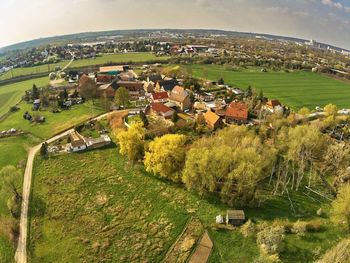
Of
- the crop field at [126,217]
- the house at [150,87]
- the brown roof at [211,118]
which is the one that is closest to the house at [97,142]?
the crop field at [126,217]

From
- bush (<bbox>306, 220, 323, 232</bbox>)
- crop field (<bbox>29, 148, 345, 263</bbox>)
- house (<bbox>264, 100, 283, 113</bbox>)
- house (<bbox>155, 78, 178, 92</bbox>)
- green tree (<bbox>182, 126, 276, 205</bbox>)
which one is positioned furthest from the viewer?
house (<bbox>155, 78, 178, 92</bbox>)

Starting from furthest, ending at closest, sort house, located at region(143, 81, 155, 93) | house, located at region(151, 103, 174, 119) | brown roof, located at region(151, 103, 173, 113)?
house, located at region(143, 81, 155, 93)
brown roof, located at region(151, 103, 173, 113)
house, located at region(151, 103, 174, 119)

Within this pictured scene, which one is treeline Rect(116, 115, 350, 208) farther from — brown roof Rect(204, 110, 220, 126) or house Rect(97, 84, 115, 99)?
house Rect(97, 84, 115, 99)

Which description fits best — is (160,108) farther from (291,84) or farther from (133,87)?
(291,84)

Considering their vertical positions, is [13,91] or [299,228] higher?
[13,91]

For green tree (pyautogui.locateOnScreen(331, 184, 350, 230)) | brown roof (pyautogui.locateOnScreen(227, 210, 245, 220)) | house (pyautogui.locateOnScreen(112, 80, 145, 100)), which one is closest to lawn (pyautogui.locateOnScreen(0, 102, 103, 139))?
house (pyautogui.locateOnScreen(112, 80, 145, 100))

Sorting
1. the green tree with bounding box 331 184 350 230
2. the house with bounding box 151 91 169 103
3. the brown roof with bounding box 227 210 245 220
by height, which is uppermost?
the house with bounding box 151 91 169 103

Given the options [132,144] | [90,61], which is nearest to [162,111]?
[132,144]
